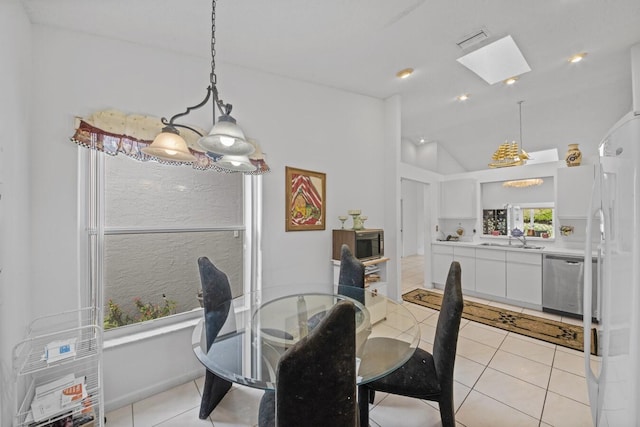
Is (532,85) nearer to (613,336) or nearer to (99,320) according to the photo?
(613,336)

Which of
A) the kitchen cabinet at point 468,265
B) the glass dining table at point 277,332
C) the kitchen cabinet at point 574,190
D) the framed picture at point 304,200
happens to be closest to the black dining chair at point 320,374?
the glass dining table at point 277,332

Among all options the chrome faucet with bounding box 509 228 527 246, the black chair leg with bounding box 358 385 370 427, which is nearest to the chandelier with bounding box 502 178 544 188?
the chrome faucet with bounding box 509 228 527 246

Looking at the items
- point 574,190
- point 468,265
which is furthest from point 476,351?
point 574,190

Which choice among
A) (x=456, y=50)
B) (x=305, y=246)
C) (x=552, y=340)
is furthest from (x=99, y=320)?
(x=552, y=340)

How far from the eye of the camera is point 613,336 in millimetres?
915

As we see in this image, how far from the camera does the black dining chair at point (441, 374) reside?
1.35 m

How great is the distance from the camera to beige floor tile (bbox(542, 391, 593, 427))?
5.59ft

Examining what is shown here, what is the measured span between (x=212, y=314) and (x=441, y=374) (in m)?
1.49

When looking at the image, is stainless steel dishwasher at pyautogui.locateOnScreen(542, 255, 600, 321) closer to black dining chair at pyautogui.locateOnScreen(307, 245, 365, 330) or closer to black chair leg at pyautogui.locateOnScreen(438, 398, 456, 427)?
black dining chair at pyautogui.locateOnScreen(307, 245, 365, 330)

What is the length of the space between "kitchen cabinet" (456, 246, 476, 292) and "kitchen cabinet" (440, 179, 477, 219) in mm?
710

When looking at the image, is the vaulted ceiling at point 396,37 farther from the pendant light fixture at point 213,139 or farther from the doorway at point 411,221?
the doorway at point 411,221

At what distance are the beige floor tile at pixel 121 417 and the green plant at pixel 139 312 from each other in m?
0.58

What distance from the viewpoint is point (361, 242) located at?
120 inches

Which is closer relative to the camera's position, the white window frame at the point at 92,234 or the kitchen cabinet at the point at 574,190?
the white window frame at the point at 92,234
